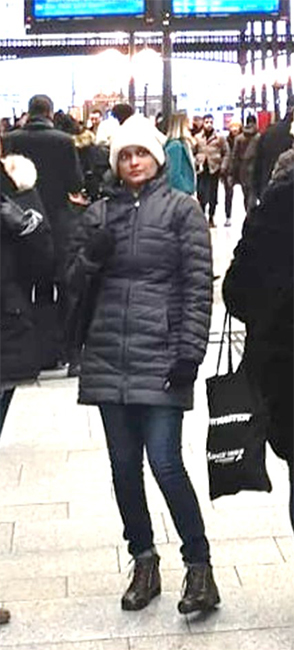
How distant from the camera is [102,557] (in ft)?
13.4

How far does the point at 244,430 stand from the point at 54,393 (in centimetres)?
344

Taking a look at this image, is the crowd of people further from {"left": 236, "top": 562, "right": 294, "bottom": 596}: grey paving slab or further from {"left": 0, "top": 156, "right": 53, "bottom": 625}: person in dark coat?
{"left": 236, "top": 562, "right": 294, "bottom": 596}: grey paving slab

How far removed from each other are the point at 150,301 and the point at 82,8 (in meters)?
8.05

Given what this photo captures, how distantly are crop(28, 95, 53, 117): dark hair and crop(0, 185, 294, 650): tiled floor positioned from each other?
8.09ft

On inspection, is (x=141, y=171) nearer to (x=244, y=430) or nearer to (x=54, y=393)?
(x=244, y=430)

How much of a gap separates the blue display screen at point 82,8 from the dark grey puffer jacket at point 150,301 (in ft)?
25.3

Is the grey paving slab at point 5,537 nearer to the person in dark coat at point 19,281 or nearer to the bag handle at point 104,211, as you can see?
the person in dark coat at point 19,281

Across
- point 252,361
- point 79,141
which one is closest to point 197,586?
point 252,361

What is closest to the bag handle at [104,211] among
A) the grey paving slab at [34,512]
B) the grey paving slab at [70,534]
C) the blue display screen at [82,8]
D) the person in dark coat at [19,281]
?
the person in dark coat at [19,281]

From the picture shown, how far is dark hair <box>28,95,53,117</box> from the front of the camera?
24.0 feet

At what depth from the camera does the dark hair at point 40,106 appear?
7316 millimetres

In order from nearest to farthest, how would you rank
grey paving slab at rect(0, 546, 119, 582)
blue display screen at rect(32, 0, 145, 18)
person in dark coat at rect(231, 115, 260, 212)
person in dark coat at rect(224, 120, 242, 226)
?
grey paving slab at rect(0, 546, 119, 582), blue display screen at rect(32, 0, 145, 18), person in dark coat at rect(231, 115, 260, 212), person in dark coat at rect(224, 120, 242, 226)

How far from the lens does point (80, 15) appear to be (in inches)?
427

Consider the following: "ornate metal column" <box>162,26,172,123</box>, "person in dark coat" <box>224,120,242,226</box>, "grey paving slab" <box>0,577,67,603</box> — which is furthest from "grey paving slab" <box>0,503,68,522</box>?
"person in dark coat" <box>224,120,242,226</box>
